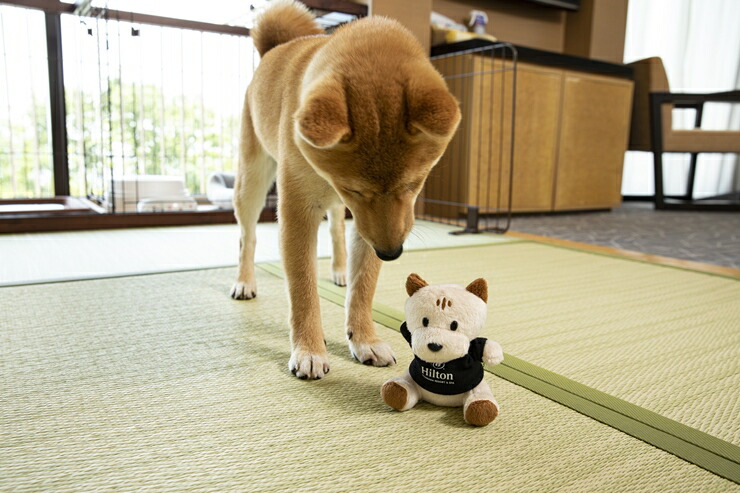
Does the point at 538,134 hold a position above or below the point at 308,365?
above

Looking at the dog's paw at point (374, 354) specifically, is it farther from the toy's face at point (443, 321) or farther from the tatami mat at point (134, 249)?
the tatami mat at point (134, 249)

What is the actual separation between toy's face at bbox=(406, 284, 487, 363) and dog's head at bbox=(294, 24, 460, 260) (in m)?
0.10

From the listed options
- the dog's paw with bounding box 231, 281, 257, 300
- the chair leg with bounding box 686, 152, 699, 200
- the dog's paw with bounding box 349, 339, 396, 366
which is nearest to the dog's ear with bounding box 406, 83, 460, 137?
the dog's paw with bounding box 349, 339, 396, 366

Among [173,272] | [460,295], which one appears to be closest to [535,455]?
[460,295]

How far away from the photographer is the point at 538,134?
155 inches

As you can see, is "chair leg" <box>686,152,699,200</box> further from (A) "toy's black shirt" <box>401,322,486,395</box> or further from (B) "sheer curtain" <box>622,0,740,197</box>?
(A) "toy's black shirt" <box>401,322,486,395</box>

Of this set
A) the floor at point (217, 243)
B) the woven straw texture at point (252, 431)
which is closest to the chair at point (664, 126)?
the floor at point (217, 243)

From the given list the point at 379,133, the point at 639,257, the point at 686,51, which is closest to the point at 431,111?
the point at 379,133

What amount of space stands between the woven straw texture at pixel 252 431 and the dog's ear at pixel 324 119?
1.47ft

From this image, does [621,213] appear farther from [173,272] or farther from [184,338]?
[184,338]

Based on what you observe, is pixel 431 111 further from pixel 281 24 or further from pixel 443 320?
pixel 281 24

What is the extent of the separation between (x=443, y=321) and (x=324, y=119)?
37 centimetres

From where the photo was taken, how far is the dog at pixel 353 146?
0.82m

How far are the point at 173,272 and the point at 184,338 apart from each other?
738 mm
